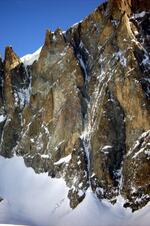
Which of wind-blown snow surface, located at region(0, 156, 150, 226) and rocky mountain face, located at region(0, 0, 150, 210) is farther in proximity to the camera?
rocky mountain face, located at region(0, 0, 150, 210)

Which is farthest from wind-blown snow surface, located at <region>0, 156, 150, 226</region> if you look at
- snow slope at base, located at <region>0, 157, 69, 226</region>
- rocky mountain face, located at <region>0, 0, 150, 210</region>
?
rocky mountain face, located at <region>0, 0, 150, 210</region>

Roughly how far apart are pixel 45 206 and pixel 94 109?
932 inches

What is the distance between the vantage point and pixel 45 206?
340 ft

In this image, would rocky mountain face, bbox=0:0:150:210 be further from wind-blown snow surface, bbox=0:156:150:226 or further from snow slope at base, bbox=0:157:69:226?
snow slope at base, bbox=0:157:69:226

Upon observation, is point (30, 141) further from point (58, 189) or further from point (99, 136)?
point (99, 136)

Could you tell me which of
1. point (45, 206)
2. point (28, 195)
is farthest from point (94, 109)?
point (28, 195)

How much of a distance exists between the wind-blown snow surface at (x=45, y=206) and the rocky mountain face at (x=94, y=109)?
1841mm

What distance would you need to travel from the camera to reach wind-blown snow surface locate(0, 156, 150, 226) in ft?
291

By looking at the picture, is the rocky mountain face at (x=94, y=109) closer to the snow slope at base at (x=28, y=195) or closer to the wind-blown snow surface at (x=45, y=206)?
the wind-blown snow surface at (x=45, y=206)

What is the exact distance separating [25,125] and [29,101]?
6.38 metres

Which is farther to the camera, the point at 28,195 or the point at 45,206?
the point at 28,195

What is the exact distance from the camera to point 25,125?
12200 centimetres

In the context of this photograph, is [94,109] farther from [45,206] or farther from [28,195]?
[28,195]

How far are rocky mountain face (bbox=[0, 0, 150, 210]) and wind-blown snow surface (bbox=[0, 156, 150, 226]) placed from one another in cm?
184
